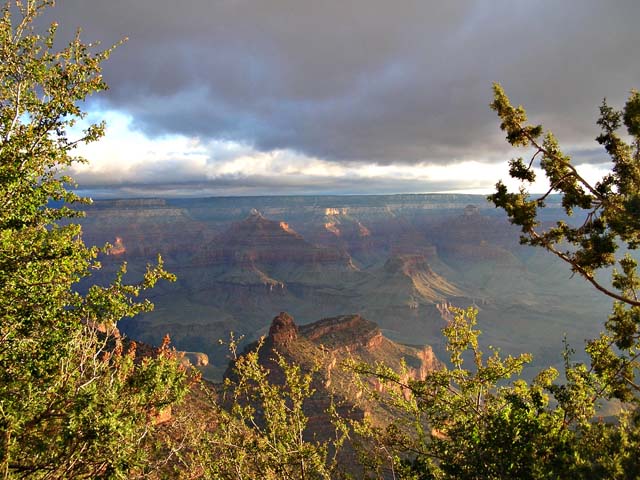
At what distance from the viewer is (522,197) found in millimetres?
12336

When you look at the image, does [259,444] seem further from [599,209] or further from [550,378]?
[599,209]

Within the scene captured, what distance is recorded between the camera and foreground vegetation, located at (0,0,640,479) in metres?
9.20

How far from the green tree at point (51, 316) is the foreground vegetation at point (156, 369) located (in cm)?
4

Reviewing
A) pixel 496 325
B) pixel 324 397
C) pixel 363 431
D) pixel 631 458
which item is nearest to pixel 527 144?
pixel 631 458

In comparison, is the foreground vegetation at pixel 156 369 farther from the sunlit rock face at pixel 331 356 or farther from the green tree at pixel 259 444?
the sunlit rock face at pixel 331 356

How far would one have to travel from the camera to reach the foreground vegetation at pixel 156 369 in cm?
920

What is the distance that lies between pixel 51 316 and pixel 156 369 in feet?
11.0

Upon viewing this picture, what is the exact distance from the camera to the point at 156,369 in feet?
39.7

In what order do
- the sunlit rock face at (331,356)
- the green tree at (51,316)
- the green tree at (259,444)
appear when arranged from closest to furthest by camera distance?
1. the green tree at (51,316)
2. the green tree at (259,444)
3. the sunlit rock face at (331,356)

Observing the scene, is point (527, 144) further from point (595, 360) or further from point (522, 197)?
point (595, 360)

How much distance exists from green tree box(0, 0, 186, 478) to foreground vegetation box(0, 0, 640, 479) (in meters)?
0.04

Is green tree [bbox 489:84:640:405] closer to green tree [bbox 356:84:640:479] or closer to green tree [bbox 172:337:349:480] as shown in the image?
green tree [bbox 356:84:640:479]

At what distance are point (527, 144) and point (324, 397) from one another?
147ft

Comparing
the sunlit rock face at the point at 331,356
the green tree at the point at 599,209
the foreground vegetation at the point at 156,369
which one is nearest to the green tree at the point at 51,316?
the foreground vegetation at the point at 156,369
